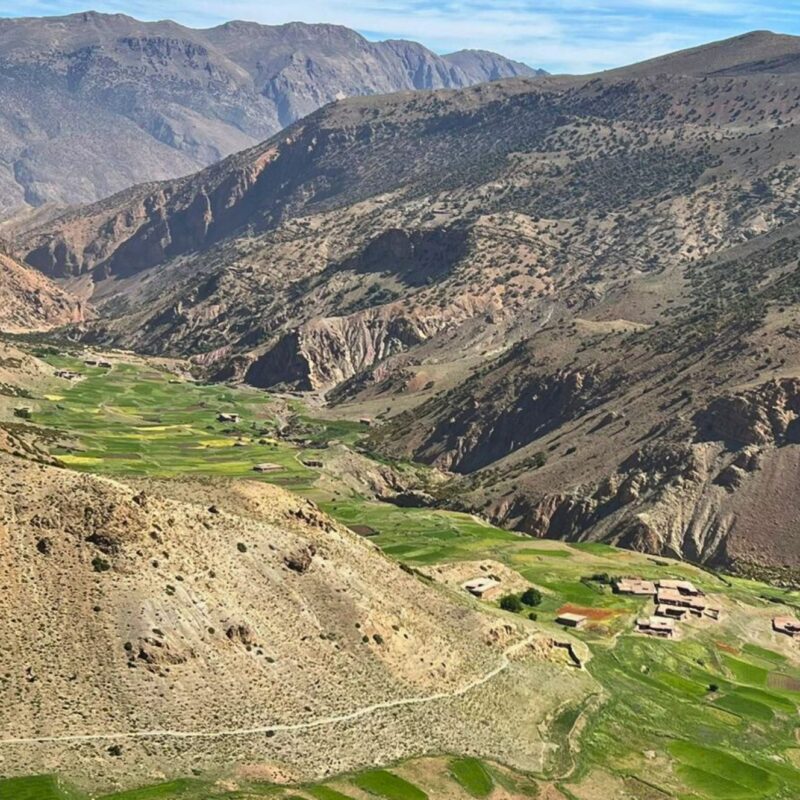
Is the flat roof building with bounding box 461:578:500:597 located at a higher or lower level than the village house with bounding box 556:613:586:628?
higher

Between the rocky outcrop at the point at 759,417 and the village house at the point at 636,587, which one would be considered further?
the rocky outcrop at the point at 759,417

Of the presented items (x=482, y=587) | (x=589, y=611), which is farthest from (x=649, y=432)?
(x=482, y=587)

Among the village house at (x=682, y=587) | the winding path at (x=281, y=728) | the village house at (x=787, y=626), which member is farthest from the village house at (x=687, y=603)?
the winding path at (x=281, y=728)

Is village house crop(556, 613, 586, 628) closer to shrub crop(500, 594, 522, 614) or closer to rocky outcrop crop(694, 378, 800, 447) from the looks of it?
shrub crop(500, 594, 522, 614)

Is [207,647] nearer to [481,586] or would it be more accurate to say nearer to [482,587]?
[482,587]

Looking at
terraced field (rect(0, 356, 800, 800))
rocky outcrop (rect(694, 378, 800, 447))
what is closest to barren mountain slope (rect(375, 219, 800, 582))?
rocky outcrop (rect(694, 378, 800, 447))

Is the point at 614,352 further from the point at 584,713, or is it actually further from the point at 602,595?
the point at 584,713

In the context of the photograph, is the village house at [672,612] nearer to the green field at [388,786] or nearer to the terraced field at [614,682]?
the terraced field at [614,682]
